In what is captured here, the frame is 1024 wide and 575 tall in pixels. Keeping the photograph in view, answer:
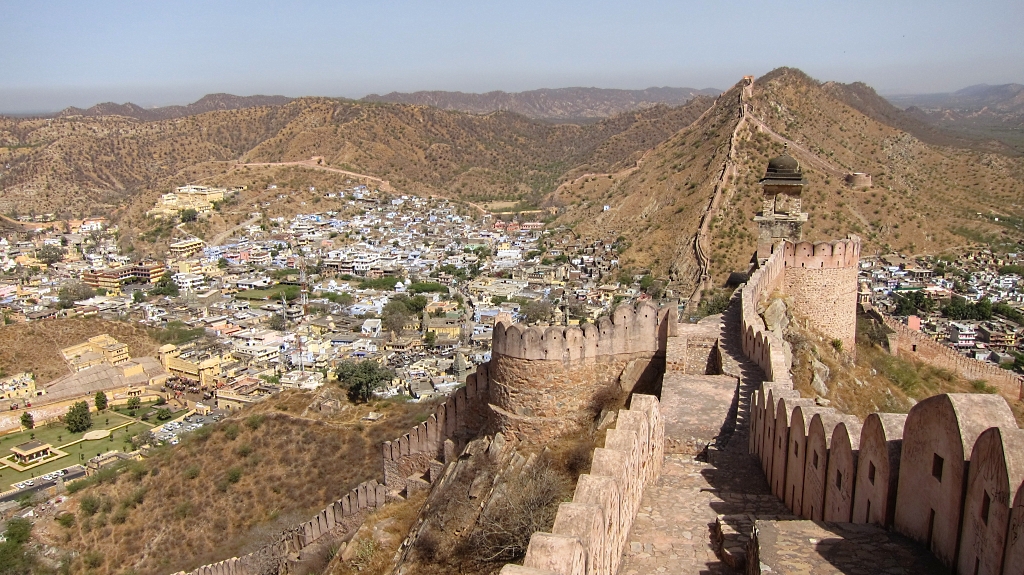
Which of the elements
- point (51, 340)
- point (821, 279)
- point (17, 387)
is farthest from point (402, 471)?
point (51, 340)

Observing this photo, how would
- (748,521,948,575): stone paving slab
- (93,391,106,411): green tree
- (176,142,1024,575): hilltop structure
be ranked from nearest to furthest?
(176,142,1024,575): hilltop structure
(748,521,948,575): stone paving slab
(93,391,106,411): green tree

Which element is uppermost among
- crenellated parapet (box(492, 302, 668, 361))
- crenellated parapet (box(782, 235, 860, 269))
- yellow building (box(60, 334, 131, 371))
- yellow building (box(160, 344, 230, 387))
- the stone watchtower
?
the stone watchtower

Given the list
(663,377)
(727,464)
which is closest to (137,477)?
(663,377)

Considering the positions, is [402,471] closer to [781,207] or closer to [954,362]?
[781,207]

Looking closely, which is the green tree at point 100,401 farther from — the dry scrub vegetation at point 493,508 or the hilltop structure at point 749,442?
the dry scrub vegetation at point 493,508

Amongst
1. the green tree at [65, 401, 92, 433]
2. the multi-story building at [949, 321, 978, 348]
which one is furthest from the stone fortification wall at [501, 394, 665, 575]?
the green tree at [65, 401, 92, 433]

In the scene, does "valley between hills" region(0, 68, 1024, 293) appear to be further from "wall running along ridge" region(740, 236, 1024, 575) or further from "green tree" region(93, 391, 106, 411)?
"green tree" region(93, 391, 106, 411)
